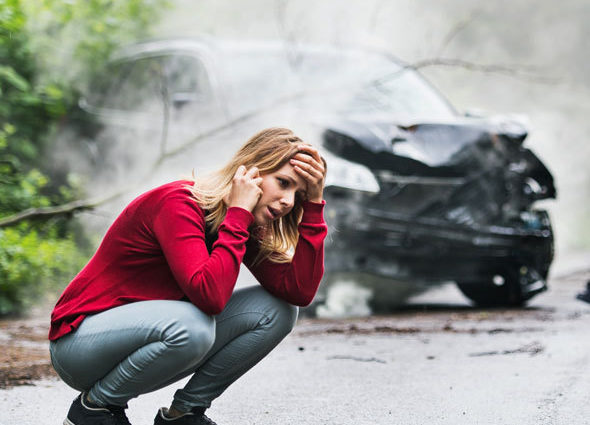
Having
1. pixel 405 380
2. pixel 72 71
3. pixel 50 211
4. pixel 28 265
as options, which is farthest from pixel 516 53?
pixel 405 380

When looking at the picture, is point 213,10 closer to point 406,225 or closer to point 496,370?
point 406,225

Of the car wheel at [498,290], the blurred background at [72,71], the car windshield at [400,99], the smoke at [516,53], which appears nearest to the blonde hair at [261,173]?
the blurred background at [72,71]

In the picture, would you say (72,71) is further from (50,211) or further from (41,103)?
(50,211)

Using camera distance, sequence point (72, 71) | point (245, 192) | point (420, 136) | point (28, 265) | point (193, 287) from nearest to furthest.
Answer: point (193, 287) < point (245, 192) < point (420, 136) < point (28, 265) < point (72, 71)

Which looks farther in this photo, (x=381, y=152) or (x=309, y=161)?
(x=381, y=152)

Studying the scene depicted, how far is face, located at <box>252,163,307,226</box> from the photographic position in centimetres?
271

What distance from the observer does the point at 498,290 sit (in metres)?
6.96

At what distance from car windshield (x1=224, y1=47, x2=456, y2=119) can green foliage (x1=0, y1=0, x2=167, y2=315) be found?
1790mm

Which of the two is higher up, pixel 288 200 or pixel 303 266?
pixel 288 200

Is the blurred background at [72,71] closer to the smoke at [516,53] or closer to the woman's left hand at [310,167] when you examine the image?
the smoke at [516,53]

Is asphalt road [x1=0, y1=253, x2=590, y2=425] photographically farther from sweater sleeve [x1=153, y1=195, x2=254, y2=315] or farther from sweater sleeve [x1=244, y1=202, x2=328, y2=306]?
sweater sleeve [x1=153, y1=195, x2=254, y2=315]

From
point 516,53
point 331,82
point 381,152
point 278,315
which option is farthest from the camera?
point 516,53

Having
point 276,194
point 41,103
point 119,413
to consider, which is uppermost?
point 276,194

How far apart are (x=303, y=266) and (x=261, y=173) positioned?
0.35m
